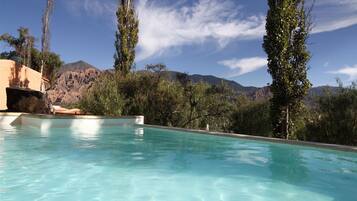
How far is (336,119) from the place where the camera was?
39.7 ft

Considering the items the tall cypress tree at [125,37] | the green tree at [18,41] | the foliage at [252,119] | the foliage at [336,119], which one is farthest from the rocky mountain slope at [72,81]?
the foliage at [336,119]

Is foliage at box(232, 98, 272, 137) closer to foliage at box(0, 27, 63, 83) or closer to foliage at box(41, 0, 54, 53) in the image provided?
foliage at box(41, 0, 54, 53)

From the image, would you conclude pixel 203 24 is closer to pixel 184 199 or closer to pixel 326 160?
pixel 326 160

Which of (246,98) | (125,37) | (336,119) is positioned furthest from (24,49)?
(336,119)

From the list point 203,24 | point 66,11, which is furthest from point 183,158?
point 66,11

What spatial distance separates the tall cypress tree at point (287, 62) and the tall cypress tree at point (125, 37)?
1207 centimetres

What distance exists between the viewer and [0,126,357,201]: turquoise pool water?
505 centimetres

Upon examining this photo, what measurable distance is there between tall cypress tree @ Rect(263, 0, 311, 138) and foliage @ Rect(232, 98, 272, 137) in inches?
156

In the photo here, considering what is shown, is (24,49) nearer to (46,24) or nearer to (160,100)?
(46,24)

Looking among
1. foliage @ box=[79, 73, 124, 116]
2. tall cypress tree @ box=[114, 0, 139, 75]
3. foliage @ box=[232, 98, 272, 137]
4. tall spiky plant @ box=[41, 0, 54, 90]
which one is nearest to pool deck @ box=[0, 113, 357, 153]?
foliage @ box=[79, 73, 124, 116]

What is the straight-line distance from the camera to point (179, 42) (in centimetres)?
2934

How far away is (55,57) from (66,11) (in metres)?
11.0

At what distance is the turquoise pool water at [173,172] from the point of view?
5.05 m

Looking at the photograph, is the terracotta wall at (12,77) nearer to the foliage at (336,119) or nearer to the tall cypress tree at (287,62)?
the tall cypress tree at (287,62)
